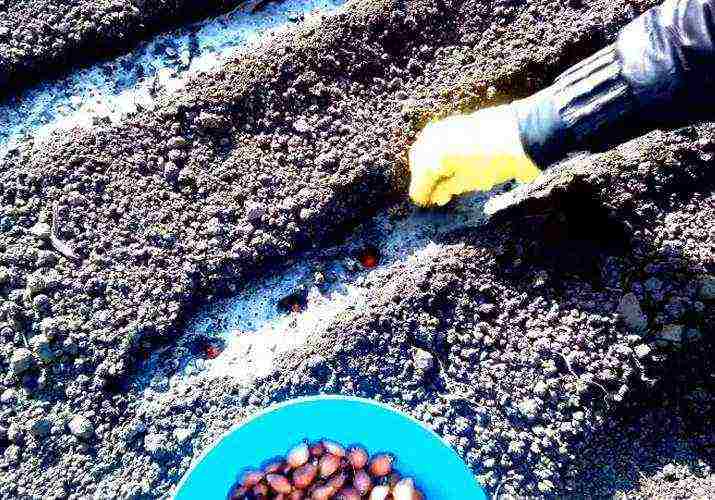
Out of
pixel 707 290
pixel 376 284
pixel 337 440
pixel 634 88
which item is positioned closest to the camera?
pixel 634 88

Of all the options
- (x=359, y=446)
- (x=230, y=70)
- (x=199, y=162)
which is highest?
(x=230, y=70)

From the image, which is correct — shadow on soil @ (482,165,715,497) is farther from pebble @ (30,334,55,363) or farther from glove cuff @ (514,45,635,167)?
pebble @ (30,334,55,363)

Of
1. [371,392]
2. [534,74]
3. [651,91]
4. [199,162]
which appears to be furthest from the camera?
[534,74]

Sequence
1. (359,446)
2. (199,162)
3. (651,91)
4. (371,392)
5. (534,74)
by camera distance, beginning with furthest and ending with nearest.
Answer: (534,74), (199,162), (371,392), (359,446), (651,91)

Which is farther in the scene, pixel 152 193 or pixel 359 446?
pixel 152 193

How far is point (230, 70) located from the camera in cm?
173

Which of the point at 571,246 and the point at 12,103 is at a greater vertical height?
the point at 12,103

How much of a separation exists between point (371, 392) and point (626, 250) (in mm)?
689

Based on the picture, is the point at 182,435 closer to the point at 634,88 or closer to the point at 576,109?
the point at 576,109

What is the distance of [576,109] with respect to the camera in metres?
1.41

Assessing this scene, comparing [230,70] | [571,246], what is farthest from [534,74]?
[230,70]

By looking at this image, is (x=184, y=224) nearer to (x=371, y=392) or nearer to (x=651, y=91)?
(x=371, y=392)

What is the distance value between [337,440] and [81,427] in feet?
1.84

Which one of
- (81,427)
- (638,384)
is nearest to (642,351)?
(638,384)
